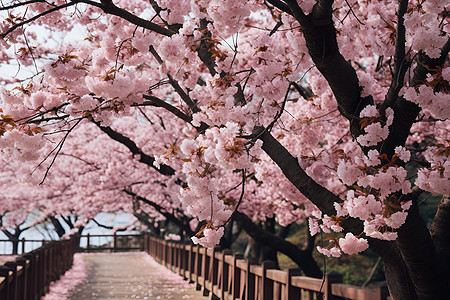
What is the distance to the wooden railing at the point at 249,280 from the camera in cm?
449

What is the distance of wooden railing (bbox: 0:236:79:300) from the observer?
18.6ft

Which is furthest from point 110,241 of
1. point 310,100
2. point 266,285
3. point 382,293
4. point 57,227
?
point 382,293

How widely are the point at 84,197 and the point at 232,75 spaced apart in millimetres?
16214

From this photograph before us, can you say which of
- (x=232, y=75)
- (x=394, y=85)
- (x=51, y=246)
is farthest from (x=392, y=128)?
(x=51, y=246)

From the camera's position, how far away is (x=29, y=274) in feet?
26.0

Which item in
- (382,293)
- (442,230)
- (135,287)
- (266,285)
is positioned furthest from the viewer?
(135,287)

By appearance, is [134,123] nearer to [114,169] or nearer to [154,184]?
[154,184]

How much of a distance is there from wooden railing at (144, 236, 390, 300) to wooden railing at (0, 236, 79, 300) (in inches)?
129

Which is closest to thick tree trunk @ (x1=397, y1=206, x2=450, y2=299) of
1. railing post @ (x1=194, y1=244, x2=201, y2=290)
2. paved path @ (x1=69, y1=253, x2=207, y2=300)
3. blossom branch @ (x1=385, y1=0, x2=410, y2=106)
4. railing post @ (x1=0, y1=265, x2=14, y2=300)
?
blossom branch @ (x1=385, y1=0, x2=410, y2=106)

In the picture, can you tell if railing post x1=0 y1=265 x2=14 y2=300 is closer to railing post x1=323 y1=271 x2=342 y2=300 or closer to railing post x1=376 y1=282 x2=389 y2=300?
railing post x1=323 y1=271 x2=342 y2=300

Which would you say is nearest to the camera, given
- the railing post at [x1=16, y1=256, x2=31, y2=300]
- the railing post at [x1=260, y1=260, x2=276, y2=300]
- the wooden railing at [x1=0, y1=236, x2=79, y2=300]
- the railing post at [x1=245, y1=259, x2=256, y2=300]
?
the wooden railing at [x1=0, y1=236, x2=79, y2=300]

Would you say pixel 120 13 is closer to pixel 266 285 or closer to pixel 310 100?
pixel 310 100

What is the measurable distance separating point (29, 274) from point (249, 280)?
3728mm

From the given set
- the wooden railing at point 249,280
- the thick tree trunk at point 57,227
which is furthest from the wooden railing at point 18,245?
the wooden railing at point 249,280
